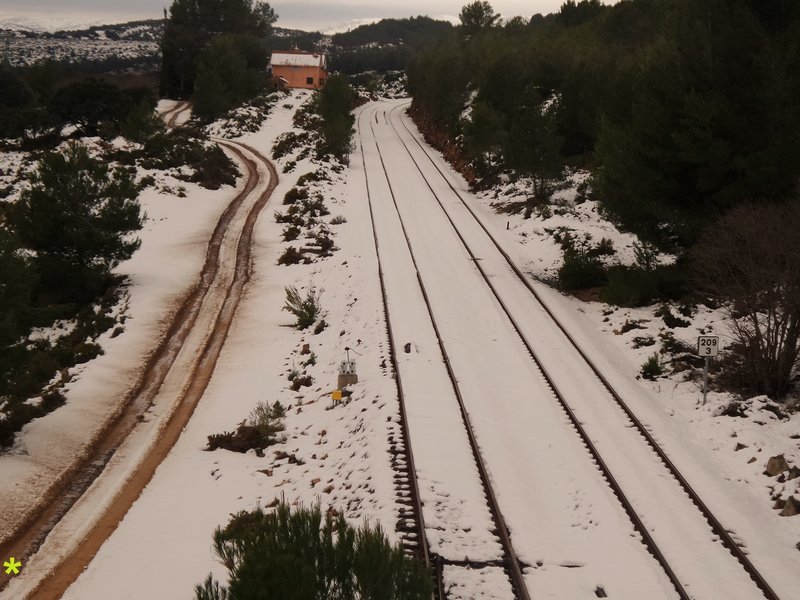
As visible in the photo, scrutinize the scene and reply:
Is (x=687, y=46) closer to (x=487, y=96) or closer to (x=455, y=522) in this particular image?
(x=455, y=522)

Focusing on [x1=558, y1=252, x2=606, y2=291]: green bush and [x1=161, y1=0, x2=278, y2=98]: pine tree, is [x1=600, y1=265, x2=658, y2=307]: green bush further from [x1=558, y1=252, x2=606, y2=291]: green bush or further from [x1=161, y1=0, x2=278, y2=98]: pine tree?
[x1=161, y1=0, x2=278, y2=98]: pine tree

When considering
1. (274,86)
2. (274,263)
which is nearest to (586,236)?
(274,263)

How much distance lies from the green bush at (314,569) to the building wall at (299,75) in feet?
347

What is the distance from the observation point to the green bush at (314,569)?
612 cm

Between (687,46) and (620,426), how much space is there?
1169 cm

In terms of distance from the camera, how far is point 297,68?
106375 mm

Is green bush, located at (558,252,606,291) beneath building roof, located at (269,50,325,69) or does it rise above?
→ beneath

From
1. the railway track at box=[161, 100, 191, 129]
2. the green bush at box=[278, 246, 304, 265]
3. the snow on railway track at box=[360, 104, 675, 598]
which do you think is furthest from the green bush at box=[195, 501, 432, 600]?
Result: the railway track at box=[161, 100, 191, 129]

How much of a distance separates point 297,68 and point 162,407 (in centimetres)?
9731

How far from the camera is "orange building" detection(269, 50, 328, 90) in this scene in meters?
106

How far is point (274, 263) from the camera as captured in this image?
2962 centimetres

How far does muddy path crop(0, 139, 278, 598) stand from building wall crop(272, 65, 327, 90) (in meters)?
79.5

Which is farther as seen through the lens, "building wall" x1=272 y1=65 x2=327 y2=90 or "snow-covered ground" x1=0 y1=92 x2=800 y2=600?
"building wall" x1=272 y1=65 x2=327 y2=90

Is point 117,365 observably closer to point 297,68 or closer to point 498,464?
point 498,464
